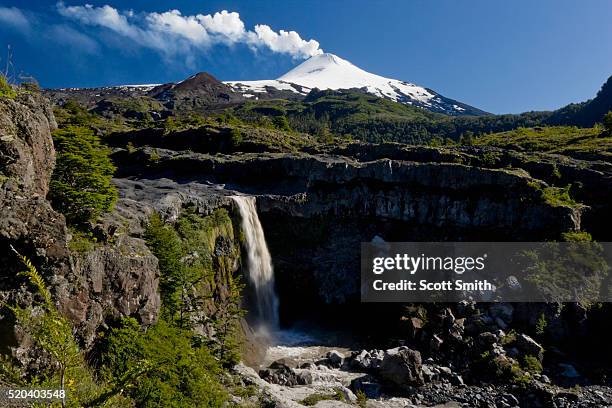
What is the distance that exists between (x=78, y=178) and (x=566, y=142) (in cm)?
7515

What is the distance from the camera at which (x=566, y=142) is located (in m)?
70.1

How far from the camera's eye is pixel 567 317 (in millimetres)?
35938

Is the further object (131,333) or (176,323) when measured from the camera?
(176,323)

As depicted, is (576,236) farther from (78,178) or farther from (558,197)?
(78,178)

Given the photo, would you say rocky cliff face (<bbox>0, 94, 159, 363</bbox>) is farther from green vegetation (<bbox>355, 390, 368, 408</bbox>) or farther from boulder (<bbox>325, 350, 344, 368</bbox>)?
boulder (<bbox>325, 350, 344, 368</bbox>)

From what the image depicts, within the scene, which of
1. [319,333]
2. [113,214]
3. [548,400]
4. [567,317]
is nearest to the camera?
[113,214]

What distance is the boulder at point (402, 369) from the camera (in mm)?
28750

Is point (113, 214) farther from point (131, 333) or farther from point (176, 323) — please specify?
point (131, 333)

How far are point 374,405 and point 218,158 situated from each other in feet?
118

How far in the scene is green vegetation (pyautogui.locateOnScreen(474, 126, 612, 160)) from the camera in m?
58.1

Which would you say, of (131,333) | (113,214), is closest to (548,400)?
(131,333)

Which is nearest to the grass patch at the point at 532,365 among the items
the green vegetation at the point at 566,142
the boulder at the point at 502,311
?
the boulder at the point at 502,311

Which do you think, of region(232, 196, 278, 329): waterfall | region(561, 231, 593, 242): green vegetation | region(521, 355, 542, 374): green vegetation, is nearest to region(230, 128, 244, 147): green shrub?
region(232, 196, 278, 329): waterfall

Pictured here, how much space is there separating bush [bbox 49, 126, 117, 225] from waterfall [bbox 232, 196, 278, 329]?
19.4 metres
